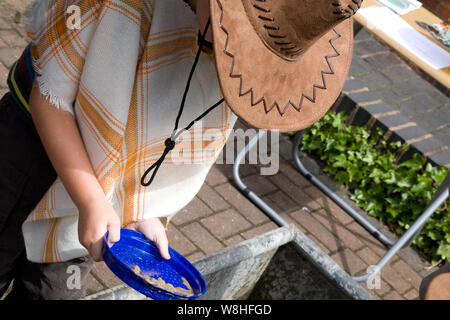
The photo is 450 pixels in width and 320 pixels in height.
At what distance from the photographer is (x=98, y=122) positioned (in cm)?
121

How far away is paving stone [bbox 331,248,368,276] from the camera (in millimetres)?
3145

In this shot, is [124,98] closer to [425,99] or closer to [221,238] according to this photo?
[221,238]

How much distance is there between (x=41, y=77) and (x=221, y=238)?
6.16 ft

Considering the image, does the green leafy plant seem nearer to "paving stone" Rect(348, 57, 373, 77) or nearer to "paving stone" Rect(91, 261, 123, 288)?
"paving stone" Rect(348, 57, 373, 77)

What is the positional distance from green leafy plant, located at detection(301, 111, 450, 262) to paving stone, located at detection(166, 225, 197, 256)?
1.43 metres

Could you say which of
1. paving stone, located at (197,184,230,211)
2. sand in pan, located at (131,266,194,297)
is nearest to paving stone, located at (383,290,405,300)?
paving stone, located at (197,184,230,211)

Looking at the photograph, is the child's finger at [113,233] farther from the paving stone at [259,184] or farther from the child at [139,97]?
the paving stone at [259,184]

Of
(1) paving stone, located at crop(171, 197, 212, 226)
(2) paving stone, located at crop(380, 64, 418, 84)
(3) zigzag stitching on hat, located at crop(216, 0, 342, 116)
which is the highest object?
(3) zigzag stitching on hat, located at crop(216, 0, 342, 116)

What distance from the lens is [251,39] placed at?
106 cm

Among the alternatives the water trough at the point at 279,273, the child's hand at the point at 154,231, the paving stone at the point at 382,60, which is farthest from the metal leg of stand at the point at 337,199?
the child's hand at the point at 154,231

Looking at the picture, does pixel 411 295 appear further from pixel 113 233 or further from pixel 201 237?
pixel 113 233

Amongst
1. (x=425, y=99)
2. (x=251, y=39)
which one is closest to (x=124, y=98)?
(x=251, y=39)

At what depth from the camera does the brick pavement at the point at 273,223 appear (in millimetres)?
2930
